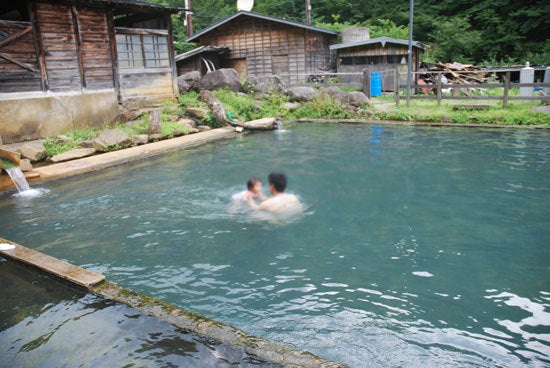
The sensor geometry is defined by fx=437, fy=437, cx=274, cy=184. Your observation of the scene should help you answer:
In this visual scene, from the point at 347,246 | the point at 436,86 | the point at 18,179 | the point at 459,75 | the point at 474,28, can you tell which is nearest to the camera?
the point at 347,246

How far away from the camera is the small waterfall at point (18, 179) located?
345 inches

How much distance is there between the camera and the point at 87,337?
3.73 m

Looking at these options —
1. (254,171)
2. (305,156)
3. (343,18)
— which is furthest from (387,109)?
(343,18)

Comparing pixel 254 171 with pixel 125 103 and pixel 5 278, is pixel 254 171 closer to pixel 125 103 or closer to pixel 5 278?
pixel 5 278

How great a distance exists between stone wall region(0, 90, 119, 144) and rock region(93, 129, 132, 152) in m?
1.77

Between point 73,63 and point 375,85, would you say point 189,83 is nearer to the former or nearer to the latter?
point 73,63

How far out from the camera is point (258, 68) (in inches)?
1089

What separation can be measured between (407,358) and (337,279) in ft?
5.07

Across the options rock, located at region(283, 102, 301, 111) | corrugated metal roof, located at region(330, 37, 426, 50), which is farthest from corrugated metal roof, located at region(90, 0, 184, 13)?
corrugated metal roof, located at region(330, 37, 426, 50)

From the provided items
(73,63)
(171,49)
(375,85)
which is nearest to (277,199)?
(73,63)

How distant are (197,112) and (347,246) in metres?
10.9

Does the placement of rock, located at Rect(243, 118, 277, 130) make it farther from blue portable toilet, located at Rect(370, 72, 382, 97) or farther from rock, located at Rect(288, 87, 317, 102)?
blue portable toilet, located at Rect(370, 72, 382, 97)

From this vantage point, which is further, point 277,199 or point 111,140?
point 111,140

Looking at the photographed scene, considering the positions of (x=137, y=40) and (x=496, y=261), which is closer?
(x=496, y=261)
